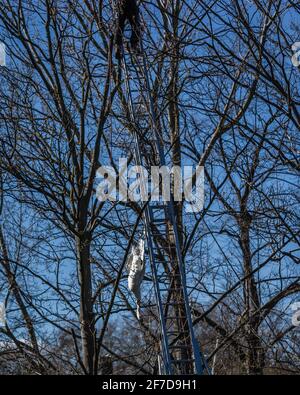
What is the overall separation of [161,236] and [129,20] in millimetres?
2894

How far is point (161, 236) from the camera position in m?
8.90

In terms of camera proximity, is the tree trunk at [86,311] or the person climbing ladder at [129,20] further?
the tree trunk at [86,311]

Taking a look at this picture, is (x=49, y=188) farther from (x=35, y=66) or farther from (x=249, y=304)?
(x=249, y=304)

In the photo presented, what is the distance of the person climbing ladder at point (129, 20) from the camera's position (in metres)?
8.45

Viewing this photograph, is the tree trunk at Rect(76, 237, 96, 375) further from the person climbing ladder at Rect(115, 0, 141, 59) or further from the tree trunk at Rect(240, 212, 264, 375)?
the person climbing ladder at Rect(115, 0, 141, 59)

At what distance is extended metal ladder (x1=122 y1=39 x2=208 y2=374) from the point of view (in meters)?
7.64

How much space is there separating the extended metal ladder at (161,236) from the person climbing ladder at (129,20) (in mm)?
185

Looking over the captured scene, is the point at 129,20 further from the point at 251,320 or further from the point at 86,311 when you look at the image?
the point at 251,320

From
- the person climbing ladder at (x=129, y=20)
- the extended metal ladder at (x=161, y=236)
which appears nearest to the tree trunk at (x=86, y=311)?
the extended metal ladder at (x=161, y=236)

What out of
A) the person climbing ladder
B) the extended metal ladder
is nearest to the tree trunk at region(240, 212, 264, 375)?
the extended metal ladder

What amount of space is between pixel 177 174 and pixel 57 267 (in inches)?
106

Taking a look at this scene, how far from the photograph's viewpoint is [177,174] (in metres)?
11.7

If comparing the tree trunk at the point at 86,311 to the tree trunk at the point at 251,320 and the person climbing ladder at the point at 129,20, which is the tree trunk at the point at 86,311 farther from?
the person climbing ladder at the point at 129,20

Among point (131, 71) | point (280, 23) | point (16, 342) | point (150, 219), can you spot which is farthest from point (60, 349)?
point (280, 23)
